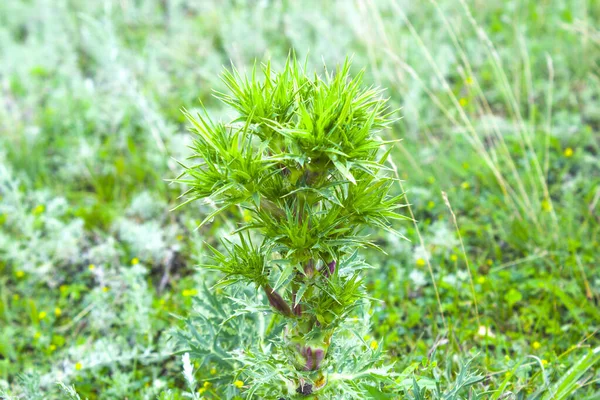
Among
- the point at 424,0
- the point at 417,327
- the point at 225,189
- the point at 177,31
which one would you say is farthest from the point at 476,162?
the point at 177,31

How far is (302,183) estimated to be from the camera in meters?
1.66

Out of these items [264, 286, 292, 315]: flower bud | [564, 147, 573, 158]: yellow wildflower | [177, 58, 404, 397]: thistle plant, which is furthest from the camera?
[564, 147, 573, 158]: yellow wildflower

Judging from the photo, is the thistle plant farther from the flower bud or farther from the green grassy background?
the green grassy background

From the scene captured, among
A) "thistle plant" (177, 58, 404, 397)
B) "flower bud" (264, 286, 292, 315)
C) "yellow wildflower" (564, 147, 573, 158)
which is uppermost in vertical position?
"thistle plant" (177, 58, 404, 397)

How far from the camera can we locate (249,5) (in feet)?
20.7

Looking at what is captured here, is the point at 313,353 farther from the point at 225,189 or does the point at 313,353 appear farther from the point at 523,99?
the point at 523,99

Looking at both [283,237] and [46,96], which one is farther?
[46,96]

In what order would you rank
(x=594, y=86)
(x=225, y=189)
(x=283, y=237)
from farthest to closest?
(x=594, y=86), (x=283, y=237), (x=225, y=189)

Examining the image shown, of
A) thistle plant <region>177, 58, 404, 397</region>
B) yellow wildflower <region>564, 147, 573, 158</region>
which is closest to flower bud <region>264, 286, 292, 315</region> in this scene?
thistle plant <region>177, 58, 404, 397</region>

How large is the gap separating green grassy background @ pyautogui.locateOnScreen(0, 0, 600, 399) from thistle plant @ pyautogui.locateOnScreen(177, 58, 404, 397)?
0.31m

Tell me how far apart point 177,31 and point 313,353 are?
462 centimetres

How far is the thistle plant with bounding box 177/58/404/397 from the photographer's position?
1.57 m

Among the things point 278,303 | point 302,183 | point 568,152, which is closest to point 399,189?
point 568,152

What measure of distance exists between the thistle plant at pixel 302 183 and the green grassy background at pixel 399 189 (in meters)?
0.31
